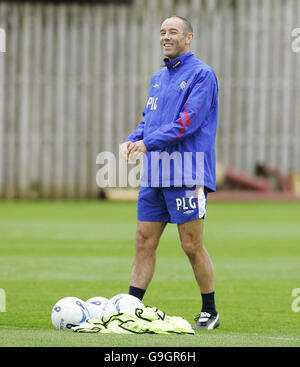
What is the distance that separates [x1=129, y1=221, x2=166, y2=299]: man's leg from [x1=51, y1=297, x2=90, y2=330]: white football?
1.94 feet

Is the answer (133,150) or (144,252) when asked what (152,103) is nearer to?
(133,150)

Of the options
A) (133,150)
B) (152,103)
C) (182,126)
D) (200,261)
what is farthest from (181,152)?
(200,261)

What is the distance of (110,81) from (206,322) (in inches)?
801

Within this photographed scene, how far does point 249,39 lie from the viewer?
27969 mm

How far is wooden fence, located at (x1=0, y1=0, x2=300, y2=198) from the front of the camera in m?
27.0

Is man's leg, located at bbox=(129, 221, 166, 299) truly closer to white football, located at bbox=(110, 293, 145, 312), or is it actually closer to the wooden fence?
white football, located at bbox=(110, 293, 145, 312)

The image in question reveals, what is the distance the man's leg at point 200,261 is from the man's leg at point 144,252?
273 millimetres

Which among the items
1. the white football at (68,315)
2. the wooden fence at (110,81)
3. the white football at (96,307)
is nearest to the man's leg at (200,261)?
the white football at (96,307)

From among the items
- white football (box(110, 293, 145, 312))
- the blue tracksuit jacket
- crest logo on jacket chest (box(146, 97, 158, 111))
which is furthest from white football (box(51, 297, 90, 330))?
crest logo on jacket chest (box(146, 97, 158, 111))

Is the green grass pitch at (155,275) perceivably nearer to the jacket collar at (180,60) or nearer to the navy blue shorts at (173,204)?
the navy blue shorts at (173,204)

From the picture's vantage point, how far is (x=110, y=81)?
90.1 feet
